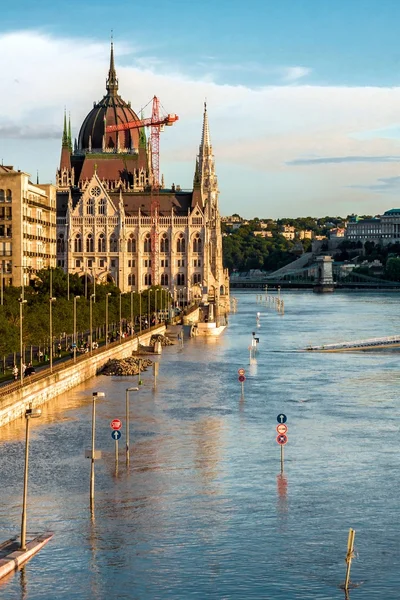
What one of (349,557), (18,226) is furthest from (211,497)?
(18,226)

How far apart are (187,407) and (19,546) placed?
36113 mm

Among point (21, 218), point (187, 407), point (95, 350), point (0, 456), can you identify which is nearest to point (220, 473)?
point (0, 456)

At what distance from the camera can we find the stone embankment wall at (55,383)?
201 feet

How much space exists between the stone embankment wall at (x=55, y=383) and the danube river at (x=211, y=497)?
955 mm

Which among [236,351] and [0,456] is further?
[236,351]

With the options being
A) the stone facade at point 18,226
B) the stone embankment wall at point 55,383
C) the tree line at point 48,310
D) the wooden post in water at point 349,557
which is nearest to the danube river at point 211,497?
the wooden post in water at point 349,557

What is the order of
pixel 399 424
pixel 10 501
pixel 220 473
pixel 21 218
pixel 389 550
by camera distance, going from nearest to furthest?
pixel 389 550
pixel 10 501
pixel 220 473
pixel 399 424
pixel 21 218

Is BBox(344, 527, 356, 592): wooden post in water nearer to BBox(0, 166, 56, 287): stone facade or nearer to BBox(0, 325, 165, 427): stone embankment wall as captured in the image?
BBox(0, 325, 165, 427): stone embankment wall

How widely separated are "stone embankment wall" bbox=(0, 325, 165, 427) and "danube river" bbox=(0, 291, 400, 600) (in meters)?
0.95

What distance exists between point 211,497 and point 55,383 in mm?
27487

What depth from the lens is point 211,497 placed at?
154ft

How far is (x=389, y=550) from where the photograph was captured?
3997 cm

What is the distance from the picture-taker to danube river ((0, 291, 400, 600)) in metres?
36.8

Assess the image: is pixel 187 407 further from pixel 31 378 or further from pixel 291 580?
pixel 291 580
